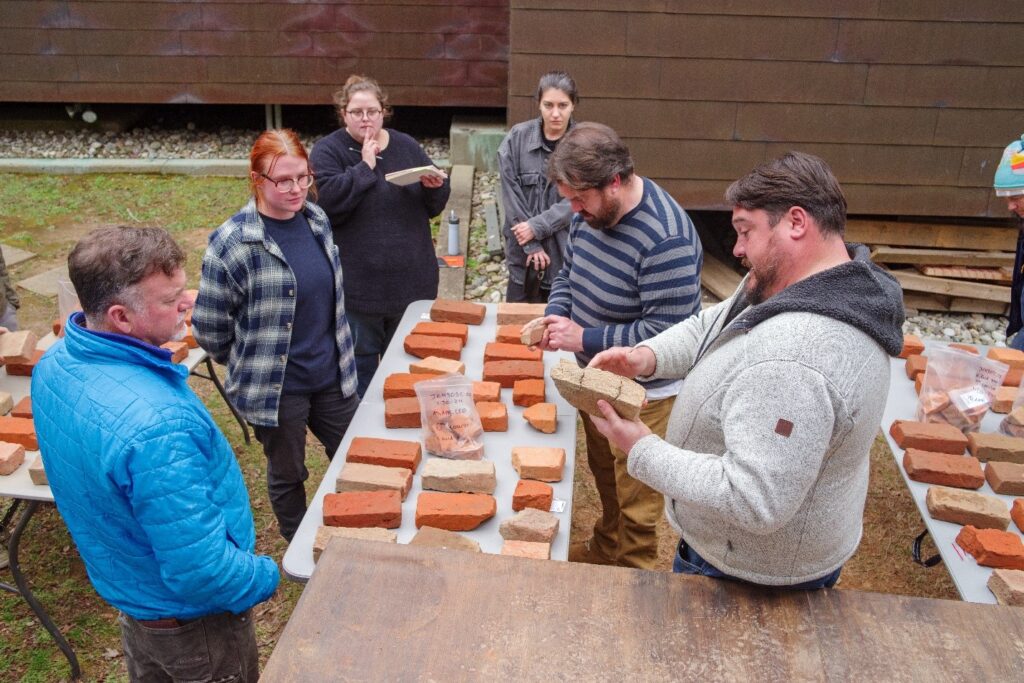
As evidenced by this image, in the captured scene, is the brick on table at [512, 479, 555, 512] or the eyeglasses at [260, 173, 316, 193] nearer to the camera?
the brick on table at [512, 479, 555, 512]

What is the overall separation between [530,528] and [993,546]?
142 cm

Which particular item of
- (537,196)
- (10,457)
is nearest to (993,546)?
(537,196)

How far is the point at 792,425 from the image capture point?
1637mm

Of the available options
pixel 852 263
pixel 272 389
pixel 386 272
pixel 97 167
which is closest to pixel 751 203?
pixel 852 263

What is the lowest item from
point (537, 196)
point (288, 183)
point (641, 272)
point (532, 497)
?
point (532, 497)

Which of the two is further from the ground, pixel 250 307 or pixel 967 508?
pixel 250 307

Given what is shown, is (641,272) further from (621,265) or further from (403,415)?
(403,415)

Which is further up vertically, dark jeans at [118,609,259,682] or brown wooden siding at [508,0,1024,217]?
brown wooden siding at [508,0,1024,217]

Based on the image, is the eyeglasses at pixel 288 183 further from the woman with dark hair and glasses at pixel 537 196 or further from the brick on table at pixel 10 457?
the woman with dark hair and glasses at pixel 537 196

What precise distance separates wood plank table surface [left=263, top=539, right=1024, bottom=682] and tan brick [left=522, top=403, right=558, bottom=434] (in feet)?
4.87

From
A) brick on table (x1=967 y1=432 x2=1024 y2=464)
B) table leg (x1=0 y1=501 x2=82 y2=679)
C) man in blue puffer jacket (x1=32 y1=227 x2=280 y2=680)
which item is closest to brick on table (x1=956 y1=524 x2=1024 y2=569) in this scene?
brick on table (x1=967 y1=432 x2=1024 y2=464)

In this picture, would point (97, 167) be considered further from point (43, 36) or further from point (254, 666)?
point (254, 666)

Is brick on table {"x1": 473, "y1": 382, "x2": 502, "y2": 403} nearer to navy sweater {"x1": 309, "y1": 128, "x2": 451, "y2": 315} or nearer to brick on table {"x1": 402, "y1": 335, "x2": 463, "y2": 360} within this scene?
brick on table {"x1": 402, "y1": 335, "x2": 463, "y2": 360}

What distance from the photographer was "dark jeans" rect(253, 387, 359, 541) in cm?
324
